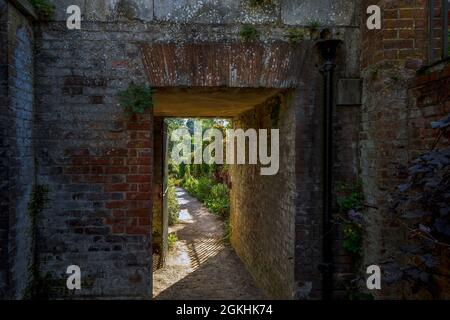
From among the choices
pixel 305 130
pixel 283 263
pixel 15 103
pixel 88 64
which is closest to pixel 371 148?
pixel 305 130

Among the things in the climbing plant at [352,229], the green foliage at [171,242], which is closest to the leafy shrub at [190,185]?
the green foliage at [171,242]

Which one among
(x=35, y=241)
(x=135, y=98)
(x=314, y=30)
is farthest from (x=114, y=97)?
(x=314, y=30)

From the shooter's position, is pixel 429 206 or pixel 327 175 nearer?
pixel 429 206

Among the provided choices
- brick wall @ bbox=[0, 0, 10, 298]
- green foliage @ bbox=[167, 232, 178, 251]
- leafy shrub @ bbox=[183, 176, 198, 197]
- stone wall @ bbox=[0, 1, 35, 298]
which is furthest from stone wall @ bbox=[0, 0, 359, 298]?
leafy shrub @ bbox=[183, 176, 198, 197]

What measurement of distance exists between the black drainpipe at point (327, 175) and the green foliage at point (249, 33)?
617 millimetres

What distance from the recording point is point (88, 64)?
3.40 metres

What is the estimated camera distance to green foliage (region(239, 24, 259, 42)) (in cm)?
345

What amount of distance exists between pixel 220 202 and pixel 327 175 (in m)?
9.34

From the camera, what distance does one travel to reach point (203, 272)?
641 cm

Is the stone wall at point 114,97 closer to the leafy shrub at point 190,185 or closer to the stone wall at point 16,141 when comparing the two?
the stone wall at point 16,141

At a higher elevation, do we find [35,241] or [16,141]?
[16,141]

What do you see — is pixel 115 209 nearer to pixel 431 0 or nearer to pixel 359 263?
pixel 359 263

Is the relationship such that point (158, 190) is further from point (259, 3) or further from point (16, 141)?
point (259, 3)

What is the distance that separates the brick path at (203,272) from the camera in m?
5.43
